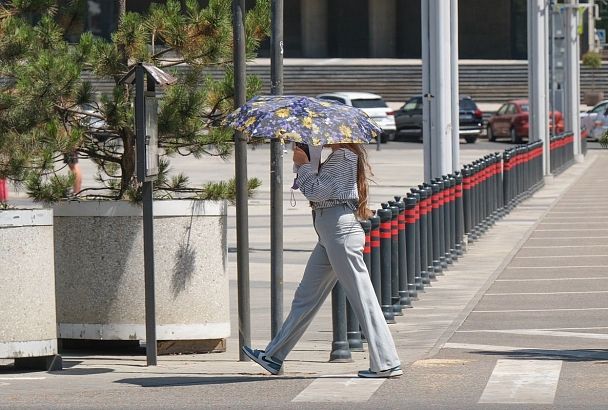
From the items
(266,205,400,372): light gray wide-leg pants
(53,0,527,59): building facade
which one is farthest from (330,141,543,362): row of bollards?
(53,0,527,59): building facade

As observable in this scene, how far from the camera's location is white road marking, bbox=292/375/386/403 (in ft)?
29.5

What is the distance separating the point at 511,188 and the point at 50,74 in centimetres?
1554

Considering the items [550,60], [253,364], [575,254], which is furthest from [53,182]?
[550,60]

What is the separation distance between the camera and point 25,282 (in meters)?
10.3

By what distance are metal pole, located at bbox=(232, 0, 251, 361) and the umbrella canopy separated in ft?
3.50

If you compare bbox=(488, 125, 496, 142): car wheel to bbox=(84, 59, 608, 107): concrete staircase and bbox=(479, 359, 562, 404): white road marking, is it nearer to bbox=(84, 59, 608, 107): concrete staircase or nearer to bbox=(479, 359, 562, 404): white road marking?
bbox=(84, 59, 608, 107): concrete staircase

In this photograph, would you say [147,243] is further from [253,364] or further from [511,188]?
[511,188]

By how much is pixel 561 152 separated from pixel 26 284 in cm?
2924

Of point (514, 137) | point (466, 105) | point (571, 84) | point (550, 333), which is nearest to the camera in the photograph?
point (550, 333)

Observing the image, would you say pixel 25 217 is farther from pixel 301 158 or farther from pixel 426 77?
pixel 426 77

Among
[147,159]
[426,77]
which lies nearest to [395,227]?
[147,159]

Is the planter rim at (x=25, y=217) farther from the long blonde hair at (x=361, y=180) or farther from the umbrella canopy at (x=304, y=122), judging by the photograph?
the long blonde hair at (x=361, y=180)

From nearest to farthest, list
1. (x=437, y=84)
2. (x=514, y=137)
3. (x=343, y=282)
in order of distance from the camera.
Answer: (x=343, y=282) → (x=437, y=84) → (x=514, y=137)

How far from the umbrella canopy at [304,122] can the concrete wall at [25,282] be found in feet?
5.50
